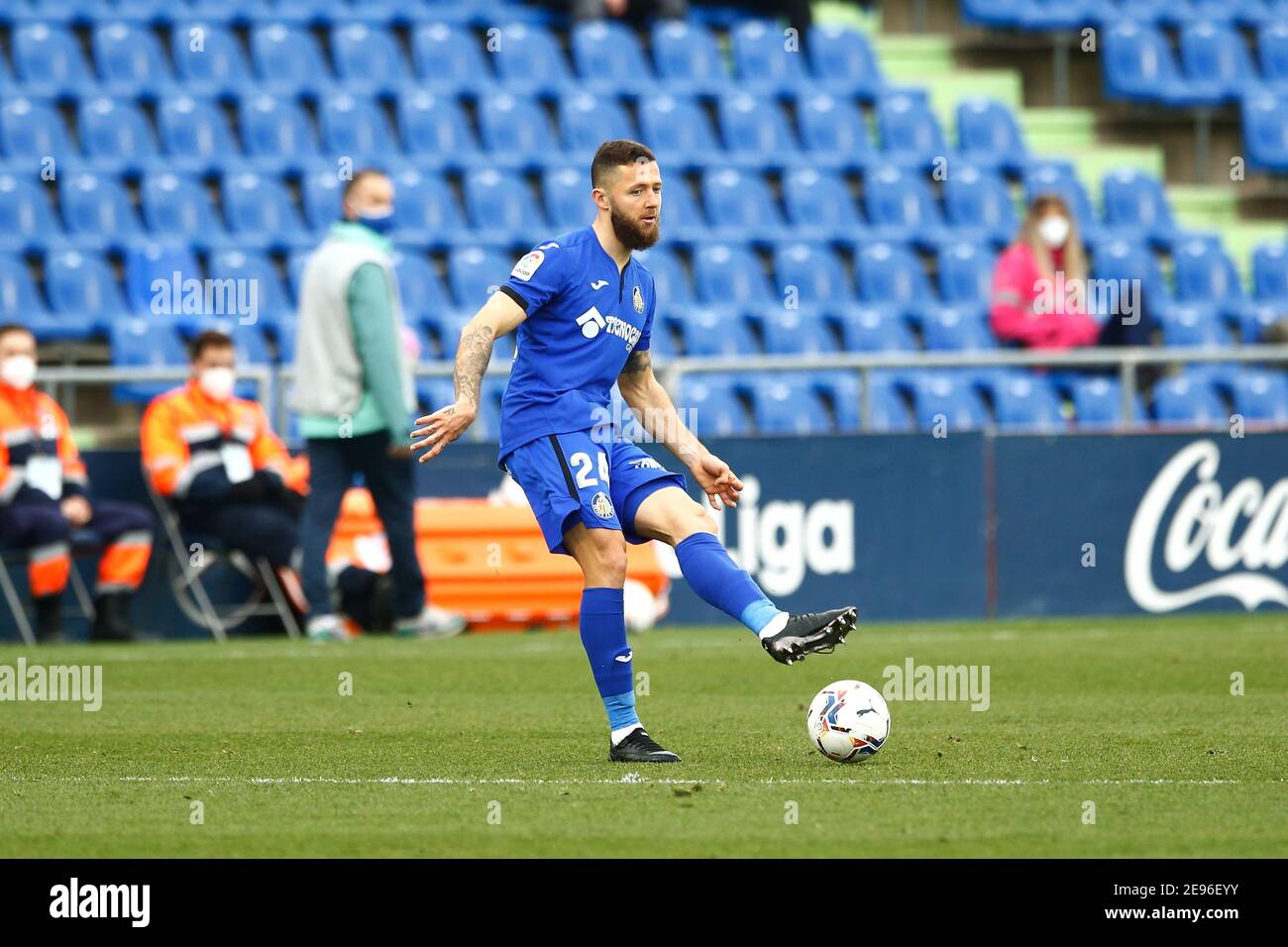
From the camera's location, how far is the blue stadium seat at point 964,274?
1605cm

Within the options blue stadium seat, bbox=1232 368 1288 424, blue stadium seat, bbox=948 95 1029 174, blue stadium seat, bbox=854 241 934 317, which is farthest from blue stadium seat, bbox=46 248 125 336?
blue stadium seat, bbox=1232 368 1288 424

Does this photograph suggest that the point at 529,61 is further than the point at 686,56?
No

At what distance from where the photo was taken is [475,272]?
49.4ft

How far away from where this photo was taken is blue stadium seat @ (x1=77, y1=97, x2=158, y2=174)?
15516mm

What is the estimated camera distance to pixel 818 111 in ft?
56.1

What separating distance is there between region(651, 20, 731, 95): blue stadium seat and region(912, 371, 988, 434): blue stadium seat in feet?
12.5

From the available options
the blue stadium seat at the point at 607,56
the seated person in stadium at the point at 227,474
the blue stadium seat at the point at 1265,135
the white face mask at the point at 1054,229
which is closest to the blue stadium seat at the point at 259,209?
the blue stadium seat at the point at 607,56

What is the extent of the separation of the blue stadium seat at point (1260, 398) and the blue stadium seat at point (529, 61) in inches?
224

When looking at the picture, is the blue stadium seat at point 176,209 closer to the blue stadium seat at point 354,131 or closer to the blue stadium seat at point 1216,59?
the blue stadium seat at point 354,131

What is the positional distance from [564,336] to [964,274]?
375 inches

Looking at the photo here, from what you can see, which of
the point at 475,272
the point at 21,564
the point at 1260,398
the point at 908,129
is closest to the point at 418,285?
the point at 475,272

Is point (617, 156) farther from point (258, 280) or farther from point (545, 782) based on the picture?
point (258, 280)
